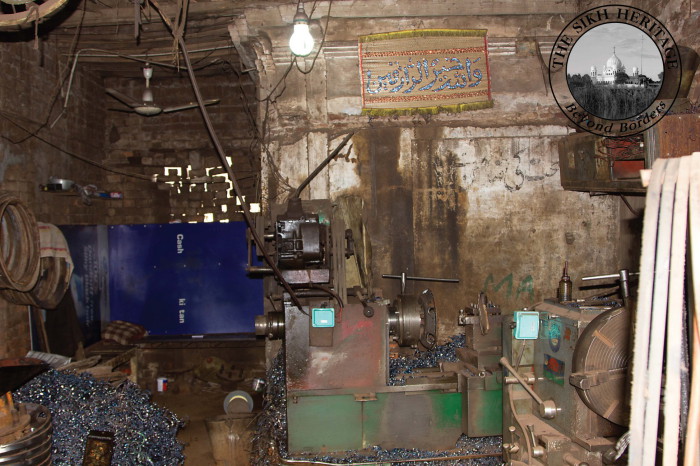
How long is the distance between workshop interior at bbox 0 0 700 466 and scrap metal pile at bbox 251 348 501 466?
2cm

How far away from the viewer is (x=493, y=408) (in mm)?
4008

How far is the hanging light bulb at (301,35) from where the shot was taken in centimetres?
470

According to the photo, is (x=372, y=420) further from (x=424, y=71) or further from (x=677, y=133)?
(x=424, y=71)

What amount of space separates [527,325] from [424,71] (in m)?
3.24

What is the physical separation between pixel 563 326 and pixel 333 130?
3392 mm

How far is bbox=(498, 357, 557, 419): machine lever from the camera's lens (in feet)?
10.1

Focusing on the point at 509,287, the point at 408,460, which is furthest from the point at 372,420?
the point at 509,287

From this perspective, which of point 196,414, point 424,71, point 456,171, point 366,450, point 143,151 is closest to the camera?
point 366,450

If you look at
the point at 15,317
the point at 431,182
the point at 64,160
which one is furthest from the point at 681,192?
the point at 64,160

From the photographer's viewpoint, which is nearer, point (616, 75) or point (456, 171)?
point (616, 75)

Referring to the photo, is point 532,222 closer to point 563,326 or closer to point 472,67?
point 472,67

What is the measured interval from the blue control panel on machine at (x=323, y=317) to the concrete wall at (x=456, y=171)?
71.1 inches

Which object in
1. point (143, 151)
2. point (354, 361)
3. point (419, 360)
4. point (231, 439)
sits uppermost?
point (143, 151)

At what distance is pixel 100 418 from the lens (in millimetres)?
3928
